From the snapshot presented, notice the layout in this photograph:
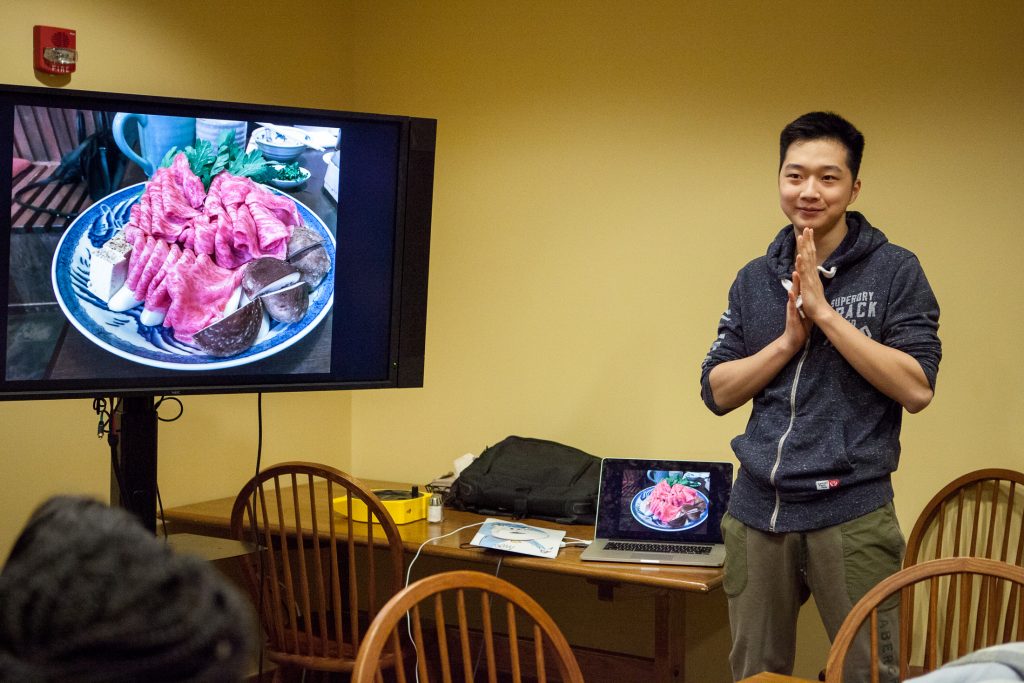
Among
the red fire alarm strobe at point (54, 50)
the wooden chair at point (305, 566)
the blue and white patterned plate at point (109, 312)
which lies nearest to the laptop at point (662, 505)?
the wooden chair at point (305, 566)

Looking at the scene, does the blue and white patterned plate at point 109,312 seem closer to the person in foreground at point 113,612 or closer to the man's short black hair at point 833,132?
the man's short black hair at point 833,132

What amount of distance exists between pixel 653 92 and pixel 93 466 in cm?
206

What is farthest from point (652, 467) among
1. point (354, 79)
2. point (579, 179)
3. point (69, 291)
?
point (354, 79)

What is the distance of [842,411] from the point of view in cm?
226

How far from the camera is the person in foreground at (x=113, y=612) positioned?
0.45 m

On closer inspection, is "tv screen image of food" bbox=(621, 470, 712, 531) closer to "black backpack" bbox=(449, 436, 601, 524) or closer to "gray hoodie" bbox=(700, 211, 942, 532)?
"black backpack" bbox=(449, 436, 601, 524)

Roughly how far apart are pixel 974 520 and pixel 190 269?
2.06 meters

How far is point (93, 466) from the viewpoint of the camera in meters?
3.27

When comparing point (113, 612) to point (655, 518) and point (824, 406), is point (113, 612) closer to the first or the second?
point (824, 406)

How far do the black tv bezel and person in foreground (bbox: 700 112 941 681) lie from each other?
0.77 metres

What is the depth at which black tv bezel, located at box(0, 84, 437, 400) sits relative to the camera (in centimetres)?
221

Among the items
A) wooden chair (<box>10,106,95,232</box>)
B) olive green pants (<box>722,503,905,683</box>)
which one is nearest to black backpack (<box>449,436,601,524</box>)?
olive green pants (<box>722,503,905,683</box>)

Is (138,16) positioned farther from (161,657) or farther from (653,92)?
(161,657)

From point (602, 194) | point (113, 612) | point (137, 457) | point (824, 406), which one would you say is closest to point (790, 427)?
point (824, 406)
